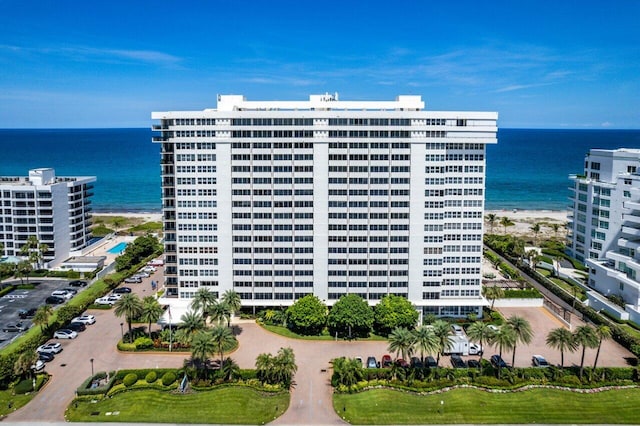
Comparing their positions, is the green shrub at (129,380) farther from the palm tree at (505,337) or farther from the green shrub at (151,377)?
the palm tree at (505,337)

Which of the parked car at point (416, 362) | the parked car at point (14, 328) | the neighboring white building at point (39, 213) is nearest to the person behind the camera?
the parked car at point (416, 362)

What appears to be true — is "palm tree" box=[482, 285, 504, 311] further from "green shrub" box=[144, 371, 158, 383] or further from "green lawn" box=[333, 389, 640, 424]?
"green shrub" box=[144, 371, 158, 383]

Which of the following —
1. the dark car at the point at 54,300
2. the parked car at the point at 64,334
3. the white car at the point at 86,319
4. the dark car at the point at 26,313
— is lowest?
the parked car at the point at 64,334

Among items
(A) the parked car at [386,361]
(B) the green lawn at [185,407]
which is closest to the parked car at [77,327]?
(B) the green lawn at [185,407]

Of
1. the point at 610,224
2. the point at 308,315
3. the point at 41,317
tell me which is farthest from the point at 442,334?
the point at 610,224

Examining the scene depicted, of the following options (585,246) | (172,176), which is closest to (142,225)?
(172,176)

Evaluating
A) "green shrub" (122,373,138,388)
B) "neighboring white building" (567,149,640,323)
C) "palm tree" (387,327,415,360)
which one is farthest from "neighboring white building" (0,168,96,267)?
"neighboring white building" (567,149,640,323)

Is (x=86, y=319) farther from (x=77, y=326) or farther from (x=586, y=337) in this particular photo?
(x=586, y=337)
